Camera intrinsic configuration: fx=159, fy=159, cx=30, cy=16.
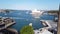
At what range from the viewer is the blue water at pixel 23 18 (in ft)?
8.58

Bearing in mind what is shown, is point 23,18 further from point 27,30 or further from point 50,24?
point 50,24

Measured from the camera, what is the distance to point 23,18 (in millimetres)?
2629

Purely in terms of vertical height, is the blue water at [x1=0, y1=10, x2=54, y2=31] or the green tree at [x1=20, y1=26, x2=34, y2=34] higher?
the blue water at [x1=0, y1=10, x2=54, y2=31]

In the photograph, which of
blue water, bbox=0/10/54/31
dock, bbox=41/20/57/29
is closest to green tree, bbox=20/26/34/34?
blue water, bbox=0/10/54/31

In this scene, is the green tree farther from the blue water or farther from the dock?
the dock

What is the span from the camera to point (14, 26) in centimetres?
261

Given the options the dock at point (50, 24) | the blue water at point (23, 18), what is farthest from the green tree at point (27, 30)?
the dock at point (50, 24)

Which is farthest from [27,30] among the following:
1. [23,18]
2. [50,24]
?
[50,24]

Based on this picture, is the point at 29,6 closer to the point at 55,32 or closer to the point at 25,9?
the point at 25,9

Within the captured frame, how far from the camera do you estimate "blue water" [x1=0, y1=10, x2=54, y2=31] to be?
8.58ft

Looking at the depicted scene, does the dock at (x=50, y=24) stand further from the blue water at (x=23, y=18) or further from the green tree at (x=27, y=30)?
the green tree at (x=27, y=30)

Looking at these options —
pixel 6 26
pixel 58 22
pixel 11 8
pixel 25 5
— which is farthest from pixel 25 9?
pixel 58 22

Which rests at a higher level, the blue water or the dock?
the blue water

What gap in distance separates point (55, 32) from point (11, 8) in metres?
0.84
